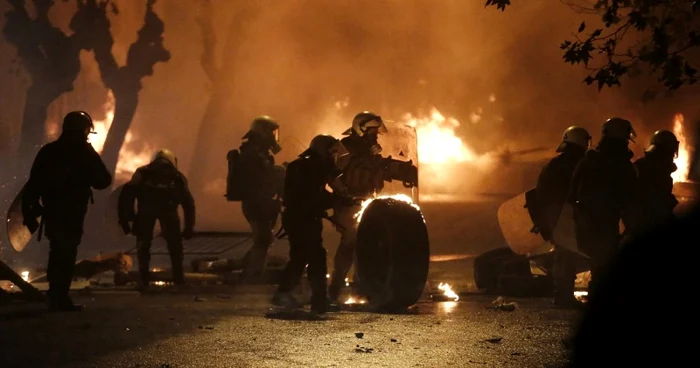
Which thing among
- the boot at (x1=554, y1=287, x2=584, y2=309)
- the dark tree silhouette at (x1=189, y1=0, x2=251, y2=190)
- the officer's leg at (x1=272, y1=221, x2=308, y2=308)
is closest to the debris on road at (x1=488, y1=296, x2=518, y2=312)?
the boot at (x1=554, y1=287, x2=584, y2=309)

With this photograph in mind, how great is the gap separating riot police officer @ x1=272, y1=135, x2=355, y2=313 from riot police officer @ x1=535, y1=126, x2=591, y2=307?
250 centimetres

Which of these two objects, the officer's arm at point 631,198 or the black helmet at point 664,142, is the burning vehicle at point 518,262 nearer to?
the black helmet at point 664,142

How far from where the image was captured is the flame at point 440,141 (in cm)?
2492

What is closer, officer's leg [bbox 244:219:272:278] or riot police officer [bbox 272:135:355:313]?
riot police officer [bbox 272:135:355:313]

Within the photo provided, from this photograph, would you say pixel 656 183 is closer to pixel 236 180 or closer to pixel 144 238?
pixel 236 180

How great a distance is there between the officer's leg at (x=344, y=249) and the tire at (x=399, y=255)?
558 millimetres

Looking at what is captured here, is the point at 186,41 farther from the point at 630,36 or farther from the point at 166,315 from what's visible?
the point at 166,315

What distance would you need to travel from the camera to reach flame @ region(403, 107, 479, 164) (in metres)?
24.9

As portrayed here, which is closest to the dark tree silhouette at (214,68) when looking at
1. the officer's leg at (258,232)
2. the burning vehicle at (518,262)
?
the officer's leg at (258,232)

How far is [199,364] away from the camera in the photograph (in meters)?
6.72

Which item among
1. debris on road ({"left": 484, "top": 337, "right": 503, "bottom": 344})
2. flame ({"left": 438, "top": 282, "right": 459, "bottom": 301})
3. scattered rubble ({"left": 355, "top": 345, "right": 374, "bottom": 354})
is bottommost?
scattered rubble ({"left": 355, "top": 345, "right": 374, "bottom": 354})

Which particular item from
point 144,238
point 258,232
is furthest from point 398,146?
point 144,238

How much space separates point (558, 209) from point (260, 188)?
14.6ft

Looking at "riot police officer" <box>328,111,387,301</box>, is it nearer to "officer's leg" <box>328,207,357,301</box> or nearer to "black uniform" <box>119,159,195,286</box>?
"officer's leg" <box>328,207,357,301</box>
